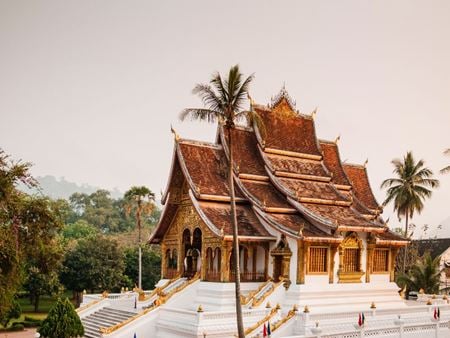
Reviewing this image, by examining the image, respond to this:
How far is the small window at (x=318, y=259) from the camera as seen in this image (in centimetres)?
2295

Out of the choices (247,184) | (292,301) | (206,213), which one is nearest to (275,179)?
(247,184)

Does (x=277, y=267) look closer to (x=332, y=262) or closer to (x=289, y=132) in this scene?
(x=332, y=262)

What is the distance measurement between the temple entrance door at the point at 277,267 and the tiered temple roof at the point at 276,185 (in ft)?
2.97

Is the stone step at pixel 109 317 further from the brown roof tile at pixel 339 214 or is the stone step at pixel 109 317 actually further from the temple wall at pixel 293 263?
the brown roof tile at pixel 339 214

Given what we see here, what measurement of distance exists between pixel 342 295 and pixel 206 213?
254 inches

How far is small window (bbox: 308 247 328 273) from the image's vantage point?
904 inches

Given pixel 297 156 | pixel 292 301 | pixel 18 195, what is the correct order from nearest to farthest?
pixel 18 195 → pixel 292 301 → pixel 297 156

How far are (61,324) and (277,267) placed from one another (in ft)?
28.4

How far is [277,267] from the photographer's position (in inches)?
922

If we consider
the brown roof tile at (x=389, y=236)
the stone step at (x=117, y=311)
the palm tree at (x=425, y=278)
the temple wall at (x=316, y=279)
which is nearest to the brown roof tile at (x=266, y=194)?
the temple wall at (x=316, y=279)

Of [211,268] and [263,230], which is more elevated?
[263,230]

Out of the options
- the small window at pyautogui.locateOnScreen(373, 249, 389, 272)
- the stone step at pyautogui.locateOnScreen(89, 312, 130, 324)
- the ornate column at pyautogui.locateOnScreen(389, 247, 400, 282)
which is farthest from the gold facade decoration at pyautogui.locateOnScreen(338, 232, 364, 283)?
the stone step at pyautogui.locateOnScreen(89, 312, 130, 324)

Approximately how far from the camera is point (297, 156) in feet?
89.2

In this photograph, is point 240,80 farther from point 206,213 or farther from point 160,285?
point 160,285
